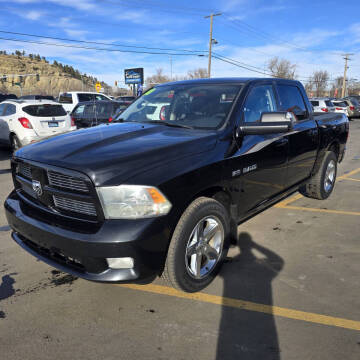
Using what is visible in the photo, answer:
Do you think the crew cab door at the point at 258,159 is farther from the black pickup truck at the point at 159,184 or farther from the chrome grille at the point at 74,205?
the chrome grille at the point at 74,205

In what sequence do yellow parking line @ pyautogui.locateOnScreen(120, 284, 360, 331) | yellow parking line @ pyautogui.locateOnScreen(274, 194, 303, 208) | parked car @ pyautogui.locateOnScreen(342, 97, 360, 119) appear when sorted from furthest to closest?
1. parked car @ pyautogui.locateOnScreen(342, 97, 360, 119)
2. yellow parking line @ pyautogui.locateOnScreen(274, 194, 303, 208)
3. yellow parking line @ pyautogui.locateOnScreen(120, 284, 360, 331)

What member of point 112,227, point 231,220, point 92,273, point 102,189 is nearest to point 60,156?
point 102,189

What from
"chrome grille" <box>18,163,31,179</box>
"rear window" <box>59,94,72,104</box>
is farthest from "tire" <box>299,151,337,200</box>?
"rear window" <box>59,94,72,104</box>

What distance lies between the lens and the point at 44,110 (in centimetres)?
995

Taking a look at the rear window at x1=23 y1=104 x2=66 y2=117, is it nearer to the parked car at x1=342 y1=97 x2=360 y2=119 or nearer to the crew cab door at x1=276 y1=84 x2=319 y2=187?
the crew cab door at x1=276 y1=84 x2=319 y2=187

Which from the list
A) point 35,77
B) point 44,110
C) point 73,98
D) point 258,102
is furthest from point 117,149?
point 35,77

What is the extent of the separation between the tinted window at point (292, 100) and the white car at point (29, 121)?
286 inches

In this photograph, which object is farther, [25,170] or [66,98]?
[66,98]

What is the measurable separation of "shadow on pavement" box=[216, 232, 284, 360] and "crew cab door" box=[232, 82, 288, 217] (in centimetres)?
53

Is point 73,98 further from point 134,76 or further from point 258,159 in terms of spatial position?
point 134,76

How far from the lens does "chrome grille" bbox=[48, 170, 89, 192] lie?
2354 mm

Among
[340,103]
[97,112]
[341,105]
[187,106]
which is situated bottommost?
[97,112]

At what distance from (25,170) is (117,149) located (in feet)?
2.97

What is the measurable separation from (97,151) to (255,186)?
1756 mm
